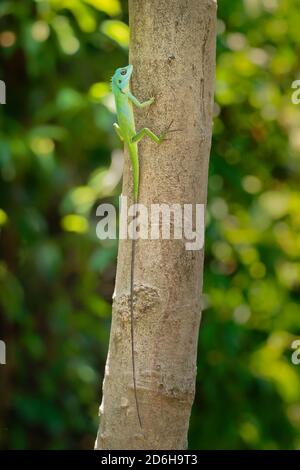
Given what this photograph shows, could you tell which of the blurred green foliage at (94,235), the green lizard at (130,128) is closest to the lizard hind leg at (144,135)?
the green lizard at (130,128)

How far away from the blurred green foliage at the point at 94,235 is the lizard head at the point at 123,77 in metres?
1.45

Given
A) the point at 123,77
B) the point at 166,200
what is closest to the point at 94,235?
the point at 123,77

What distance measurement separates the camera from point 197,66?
1.89 metres

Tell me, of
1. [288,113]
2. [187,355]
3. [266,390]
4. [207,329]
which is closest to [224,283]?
[207,329]

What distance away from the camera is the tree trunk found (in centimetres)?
188

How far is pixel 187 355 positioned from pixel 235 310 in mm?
2347

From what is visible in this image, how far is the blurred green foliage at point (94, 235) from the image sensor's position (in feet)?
12.4

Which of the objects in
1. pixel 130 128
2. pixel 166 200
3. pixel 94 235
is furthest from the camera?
pixel 94 235

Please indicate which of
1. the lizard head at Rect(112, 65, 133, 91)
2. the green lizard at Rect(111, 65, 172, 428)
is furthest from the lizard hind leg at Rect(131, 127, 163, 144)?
the lizard head at Rect(112, 65, 133, 91)

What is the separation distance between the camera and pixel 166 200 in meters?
1.87

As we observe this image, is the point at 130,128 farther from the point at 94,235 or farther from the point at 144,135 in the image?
the point at 94,235

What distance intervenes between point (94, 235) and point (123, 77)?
5.98ft

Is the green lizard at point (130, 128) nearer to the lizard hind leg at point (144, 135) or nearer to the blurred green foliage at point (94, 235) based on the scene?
the lizard hind leg at point (144, 135)

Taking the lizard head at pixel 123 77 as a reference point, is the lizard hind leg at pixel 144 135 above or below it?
below
